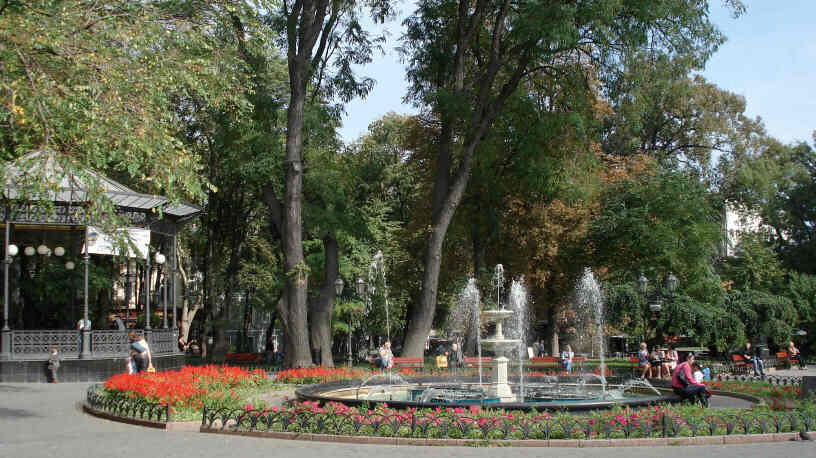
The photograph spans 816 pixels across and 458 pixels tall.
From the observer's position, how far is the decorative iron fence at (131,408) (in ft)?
42.7

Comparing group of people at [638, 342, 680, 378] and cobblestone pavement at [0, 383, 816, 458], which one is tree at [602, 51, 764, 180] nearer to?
group of people at [638, 342, 680, 378]

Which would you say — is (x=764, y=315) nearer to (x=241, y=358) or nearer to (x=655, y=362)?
(x=655, y=362)

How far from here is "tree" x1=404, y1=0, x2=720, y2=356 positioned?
24484 mm

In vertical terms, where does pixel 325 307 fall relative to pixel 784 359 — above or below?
above

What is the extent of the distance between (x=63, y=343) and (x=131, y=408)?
10.8 m

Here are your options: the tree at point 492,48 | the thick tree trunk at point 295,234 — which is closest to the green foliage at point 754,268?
the tree at point 492,48

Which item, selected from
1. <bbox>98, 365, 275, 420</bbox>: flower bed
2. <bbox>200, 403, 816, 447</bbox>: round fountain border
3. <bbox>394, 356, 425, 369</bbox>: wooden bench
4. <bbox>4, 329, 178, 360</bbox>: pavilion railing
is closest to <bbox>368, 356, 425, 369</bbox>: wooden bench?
<bbox>394, 356, 425, 369</bbox>: wooden bench

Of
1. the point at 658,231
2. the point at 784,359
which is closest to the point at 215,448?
the point at 658,231

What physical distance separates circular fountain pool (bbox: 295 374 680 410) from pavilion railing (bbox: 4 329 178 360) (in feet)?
29.0

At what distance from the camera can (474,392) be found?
1762 cm

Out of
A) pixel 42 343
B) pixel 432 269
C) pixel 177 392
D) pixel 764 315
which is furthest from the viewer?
pixel 764 315

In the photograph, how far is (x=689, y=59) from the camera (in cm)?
2566

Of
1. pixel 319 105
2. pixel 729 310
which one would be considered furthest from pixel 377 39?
pixel 729 310

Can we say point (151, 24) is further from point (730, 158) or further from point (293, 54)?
point (730, 158)
